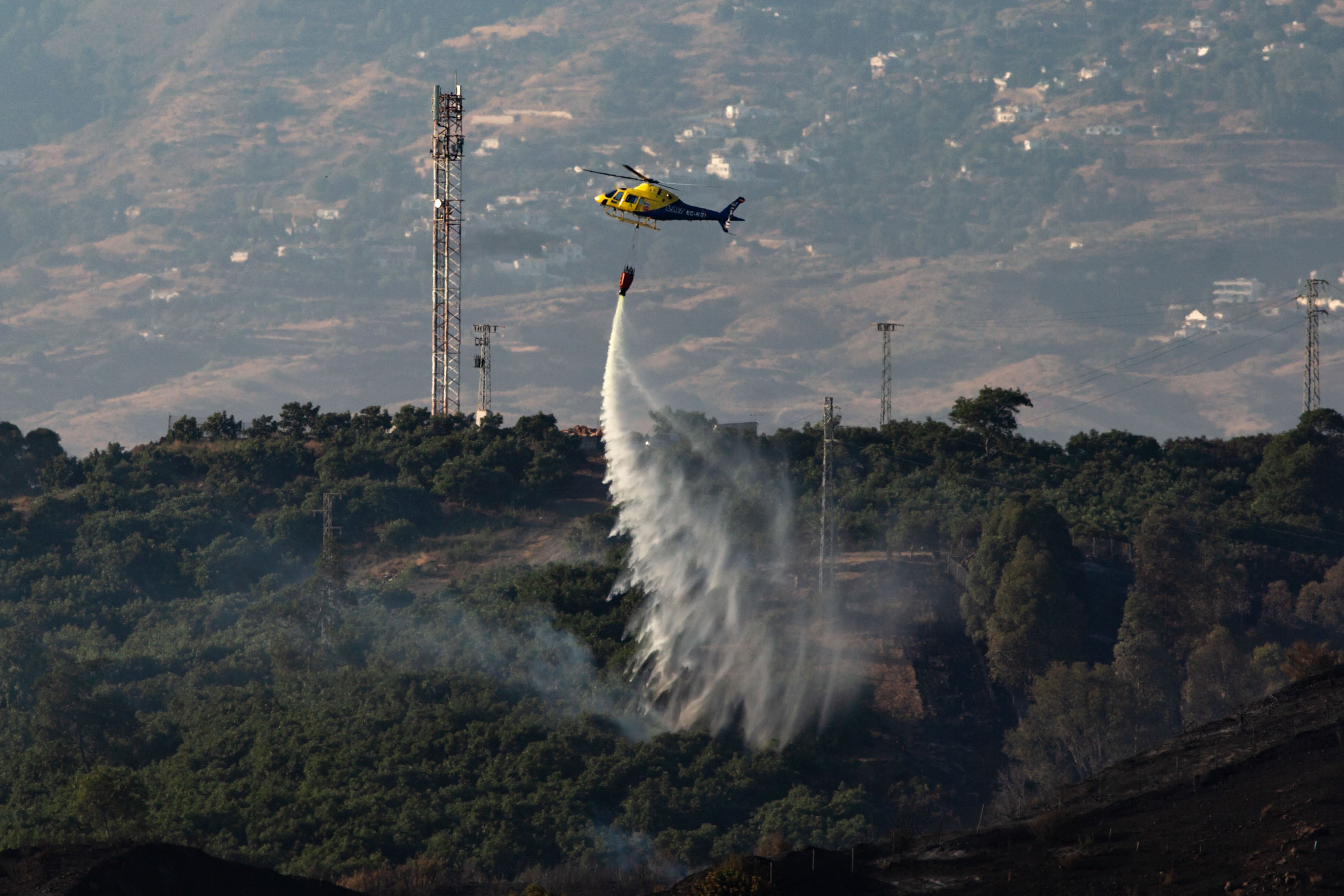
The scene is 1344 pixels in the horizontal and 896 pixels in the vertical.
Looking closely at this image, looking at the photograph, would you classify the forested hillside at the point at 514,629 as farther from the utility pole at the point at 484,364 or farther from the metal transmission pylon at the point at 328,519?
the utility pole at the point at 484,364

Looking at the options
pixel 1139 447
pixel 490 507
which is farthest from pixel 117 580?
pixel 1139 447

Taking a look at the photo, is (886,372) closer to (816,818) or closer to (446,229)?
(446,229)

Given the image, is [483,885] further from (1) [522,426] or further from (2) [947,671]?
(1) [522,426]

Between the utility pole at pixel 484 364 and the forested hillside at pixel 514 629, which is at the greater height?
the utility pole at pixel 484 364

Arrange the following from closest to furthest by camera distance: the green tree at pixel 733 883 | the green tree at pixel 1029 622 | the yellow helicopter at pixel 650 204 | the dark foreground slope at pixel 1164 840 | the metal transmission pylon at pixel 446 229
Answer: the green tree at pixel 733 883
the dark foreground slope at pixel 1164 840
the yellow helicopter at pixel 650 204
the green tree at pixel 1029 622
the metal transmission pylon at pixel 446 229

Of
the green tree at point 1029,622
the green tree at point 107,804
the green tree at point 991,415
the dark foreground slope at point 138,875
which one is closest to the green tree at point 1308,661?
the green tree at point 1029,622

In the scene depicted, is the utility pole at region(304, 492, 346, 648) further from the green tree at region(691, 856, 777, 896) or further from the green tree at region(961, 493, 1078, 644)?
the green tree at region(691, 856, 777, 896)

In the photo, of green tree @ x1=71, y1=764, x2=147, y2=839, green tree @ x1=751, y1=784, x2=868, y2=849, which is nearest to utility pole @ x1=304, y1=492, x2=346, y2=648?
green tree @ x1=71, y1=764, x2=147, y2=839
